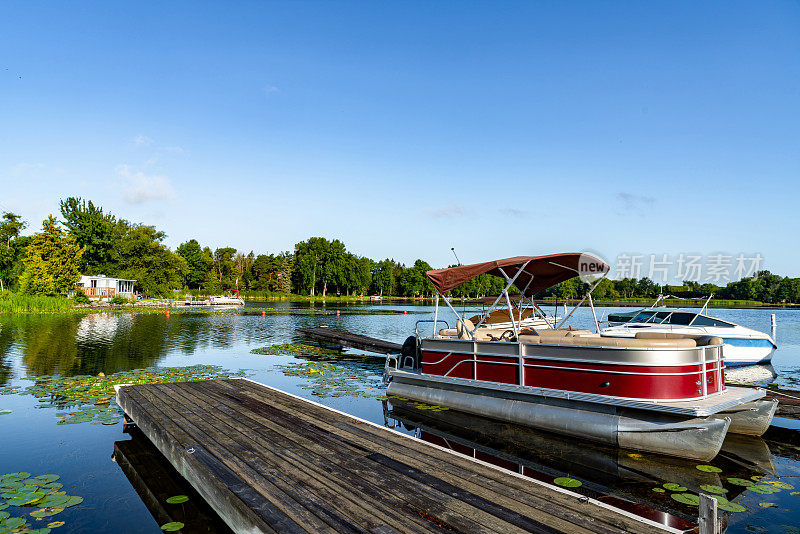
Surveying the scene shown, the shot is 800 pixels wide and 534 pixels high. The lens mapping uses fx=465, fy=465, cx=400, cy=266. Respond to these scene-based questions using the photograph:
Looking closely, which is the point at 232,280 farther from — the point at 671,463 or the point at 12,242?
the point at 671,463

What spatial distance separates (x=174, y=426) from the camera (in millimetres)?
7195

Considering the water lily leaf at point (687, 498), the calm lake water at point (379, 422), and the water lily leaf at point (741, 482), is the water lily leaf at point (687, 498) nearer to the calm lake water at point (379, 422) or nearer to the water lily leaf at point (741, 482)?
the calm lake water at point (379, 422)

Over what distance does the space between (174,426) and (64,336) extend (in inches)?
901

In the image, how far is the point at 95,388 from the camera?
12.5 m

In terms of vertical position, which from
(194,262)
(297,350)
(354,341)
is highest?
(194,262)

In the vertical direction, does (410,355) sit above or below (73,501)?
above

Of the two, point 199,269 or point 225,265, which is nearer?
point 199,269

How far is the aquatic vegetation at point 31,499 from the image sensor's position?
5.25 metres

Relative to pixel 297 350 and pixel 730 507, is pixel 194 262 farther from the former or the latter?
pixel 730 507

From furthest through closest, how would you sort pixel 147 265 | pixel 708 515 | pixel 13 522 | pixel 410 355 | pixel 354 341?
pixel 147 265 → pixel 354 341 → pixel 410 355 → pixel 13 522 → pixel 708 515

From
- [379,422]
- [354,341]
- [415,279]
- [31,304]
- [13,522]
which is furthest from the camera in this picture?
[415,279]

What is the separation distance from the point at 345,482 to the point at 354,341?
16.9 m

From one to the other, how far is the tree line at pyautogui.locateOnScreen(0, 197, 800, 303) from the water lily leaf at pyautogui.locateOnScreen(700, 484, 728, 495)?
10130 millimetres

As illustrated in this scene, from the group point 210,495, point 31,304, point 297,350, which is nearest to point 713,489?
point 210,495
